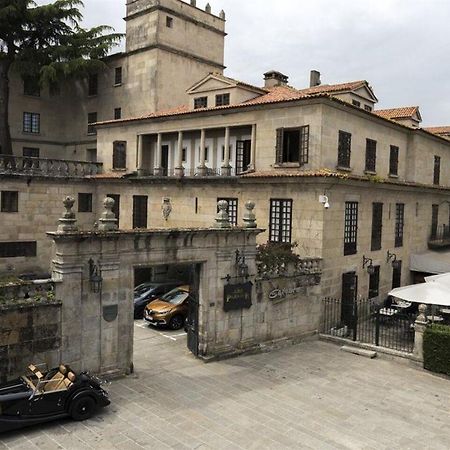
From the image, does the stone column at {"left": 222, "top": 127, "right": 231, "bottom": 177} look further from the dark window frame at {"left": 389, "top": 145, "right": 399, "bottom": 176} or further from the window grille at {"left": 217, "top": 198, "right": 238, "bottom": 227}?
the dark window frame at {"left": 389, "top": 145, "right": 399, "bottom": 176}

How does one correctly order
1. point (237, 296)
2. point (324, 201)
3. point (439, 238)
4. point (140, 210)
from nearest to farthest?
1. point (237, 296)
2. point (324, 201)
3. point (140, 210)
4. point (439, 238)

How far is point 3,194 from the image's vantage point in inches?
1116

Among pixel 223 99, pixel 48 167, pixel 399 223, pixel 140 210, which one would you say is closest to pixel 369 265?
pixel 399 223

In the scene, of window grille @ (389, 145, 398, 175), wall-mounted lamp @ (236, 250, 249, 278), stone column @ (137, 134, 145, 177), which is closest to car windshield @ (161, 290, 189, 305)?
wall-mounted lamp @ (236, 250, 249, 278)

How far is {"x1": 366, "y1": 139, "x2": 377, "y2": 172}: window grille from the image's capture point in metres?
24.0

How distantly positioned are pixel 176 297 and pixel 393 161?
48.1ft

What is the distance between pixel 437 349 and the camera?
52.4 ft

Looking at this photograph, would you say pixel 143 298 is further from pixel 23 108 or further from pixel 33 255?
pixel 23 108

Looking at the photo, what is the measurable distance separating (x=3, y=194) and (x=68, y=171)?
14.5 ft

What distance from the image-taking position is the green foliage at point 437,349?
1577 cm

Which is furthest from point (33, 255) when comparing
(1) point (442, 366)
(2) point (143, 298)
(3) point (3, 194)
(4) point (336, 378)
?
(1) point (442, 366)

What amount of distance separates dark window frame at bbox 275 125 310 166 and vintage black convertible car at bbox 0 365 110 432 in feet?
44.3

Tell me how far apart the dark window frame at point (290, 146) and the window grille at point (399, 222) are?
27.8 ft

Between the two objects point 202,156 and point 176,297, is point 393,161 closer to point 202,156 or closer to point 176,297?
point 202,156
